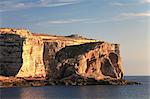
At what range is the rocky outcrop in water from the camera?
76.9m

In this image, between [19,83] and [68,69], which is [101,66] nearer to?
[68,69]

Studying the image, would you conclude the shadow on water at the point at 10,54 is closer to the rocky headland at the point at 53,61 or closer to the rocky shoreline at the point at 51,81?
the rocky headland at the point at 53,61

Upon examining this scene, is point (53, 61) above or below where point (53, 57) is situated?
below

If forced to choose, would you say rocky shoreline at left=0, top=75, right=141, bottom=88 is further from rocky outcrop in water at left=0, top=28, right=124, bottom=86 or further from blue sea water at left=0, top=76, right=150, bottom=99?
blue sea water at left=0, top=76, right=150, bottom=99

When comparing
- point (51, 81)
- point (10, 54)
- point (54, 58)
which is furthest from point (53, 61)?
point (10, 54)

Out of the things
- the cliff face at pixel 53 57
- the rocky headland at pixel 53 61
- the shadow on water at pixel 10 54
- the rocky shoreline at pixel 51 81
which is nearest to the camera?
the rocky shoreline at pixel 51 81

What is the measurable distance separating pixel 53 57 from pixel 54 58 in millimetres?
290

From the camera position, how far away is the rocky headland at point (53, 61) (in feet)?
251

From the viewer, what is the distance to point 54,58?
84.8 metres

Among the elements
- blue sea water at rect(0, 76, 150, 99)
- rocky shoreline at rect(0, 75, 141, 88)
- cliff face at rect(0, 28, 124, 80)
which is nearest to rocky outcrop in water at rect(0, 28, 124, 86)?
cliff face at rect(0, 28, 124, 80)

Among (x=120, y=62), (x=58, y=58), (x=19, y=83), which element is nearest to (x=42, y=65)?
(x=58, y=58)

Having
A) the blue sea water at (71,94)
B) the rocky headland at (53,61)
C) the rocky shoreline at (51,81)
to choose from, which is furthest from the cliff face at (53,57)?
the blue sea water at (71,94)

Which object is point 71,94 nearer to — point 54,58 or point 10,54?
point 10,54

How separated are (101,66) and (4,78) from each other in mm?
23378
